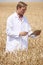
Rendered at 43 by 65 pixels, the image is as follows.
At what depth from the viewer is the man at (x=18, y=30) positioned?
3956 millimetres

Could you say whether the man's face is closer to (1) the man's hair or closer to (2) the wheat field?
(1) the man's hair

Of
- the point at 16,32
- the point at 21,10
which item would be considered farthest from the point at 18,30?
the point at 21,10

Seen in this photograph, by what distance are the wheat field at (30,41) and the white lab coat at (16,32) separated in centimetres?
7

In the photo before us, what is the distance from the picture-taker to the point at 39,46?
415 centimetres

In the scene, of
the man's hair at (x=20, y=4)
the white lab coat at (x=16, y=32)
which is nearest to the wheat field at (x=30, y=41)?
the white lab coat at (x=16, y=32)

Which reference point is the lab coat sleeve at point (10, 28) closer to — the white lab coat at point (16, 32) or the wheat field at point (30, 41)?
the white lab coat at point (16, 32)

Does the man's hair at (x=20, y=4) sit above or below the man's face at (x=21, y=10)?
above

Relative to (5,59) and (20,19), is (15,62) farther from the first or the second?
(20,19)

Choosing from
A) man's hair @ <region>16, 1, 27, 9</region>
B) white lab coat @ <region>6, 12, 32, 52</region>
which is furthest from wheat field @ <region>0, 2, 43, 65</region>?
man's hair @ <region>16, 1, 27, 9</region>

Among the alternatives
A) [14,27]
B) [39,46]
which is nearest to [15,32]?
[14,27]

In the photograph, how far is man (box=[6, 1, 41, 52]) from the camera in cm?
396

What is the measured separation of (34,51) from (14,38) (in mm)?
208

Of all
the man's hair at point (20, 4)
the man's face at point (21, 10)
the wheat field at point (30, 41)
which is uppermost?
the man's hair at point (20, 4)

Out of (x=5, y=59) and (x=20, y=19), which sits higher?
(x=20, y=19)
